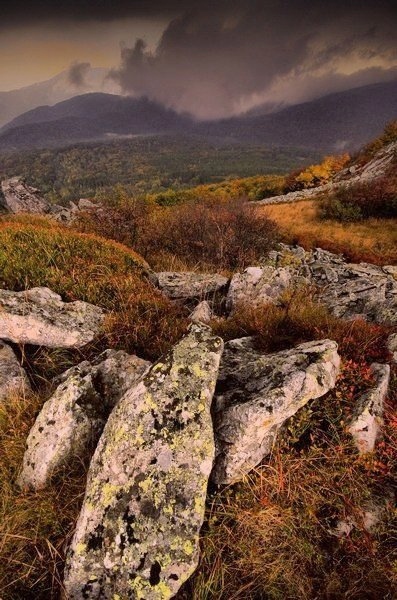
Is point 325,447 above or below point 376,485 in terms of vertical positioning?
above

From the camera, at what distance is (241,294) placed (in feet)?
23.8

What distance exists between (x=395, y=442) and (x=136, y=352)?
11.7ft

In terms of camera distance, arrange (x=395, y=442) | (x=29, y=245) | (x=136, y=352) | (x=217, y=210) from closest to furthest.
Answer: (x=395, y=442), (x=136, y=352), (x=29, y=245), (x=217, y=210)

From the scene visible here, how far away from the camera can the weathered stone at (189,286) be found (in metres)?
7.95

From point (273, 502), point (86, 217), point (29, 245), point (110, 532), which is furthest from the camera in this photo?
point (86, 217)

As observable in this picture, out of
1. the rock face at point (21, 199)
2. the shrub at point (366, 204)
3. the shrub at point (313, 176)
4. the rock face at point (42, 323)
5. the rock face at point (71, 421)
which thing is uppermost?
the rock face at point (21, 199)

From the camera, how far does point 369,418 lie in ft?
12.5

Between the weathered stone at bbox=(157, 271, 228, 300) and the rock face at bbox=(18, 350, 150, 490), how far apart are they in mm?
3750

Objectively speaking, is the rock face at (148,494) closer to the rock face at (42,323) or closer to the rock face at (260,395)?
the rock face at (260,395)

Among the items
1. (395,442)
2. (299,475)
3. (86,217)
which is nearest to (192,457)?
(299,475)

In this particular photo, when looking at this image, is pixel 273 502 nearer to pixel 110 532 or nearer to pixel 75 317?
pixel 110 532

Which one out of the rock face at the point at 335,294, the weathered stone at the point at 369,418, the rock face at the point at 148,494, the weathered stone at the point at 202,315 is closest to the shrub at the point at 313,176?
the rock face at the point at 335,294

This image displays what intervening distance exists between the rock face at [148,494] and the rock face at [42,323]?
2.08 metres

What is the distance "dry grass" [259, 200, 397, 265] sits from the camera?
1942cm
